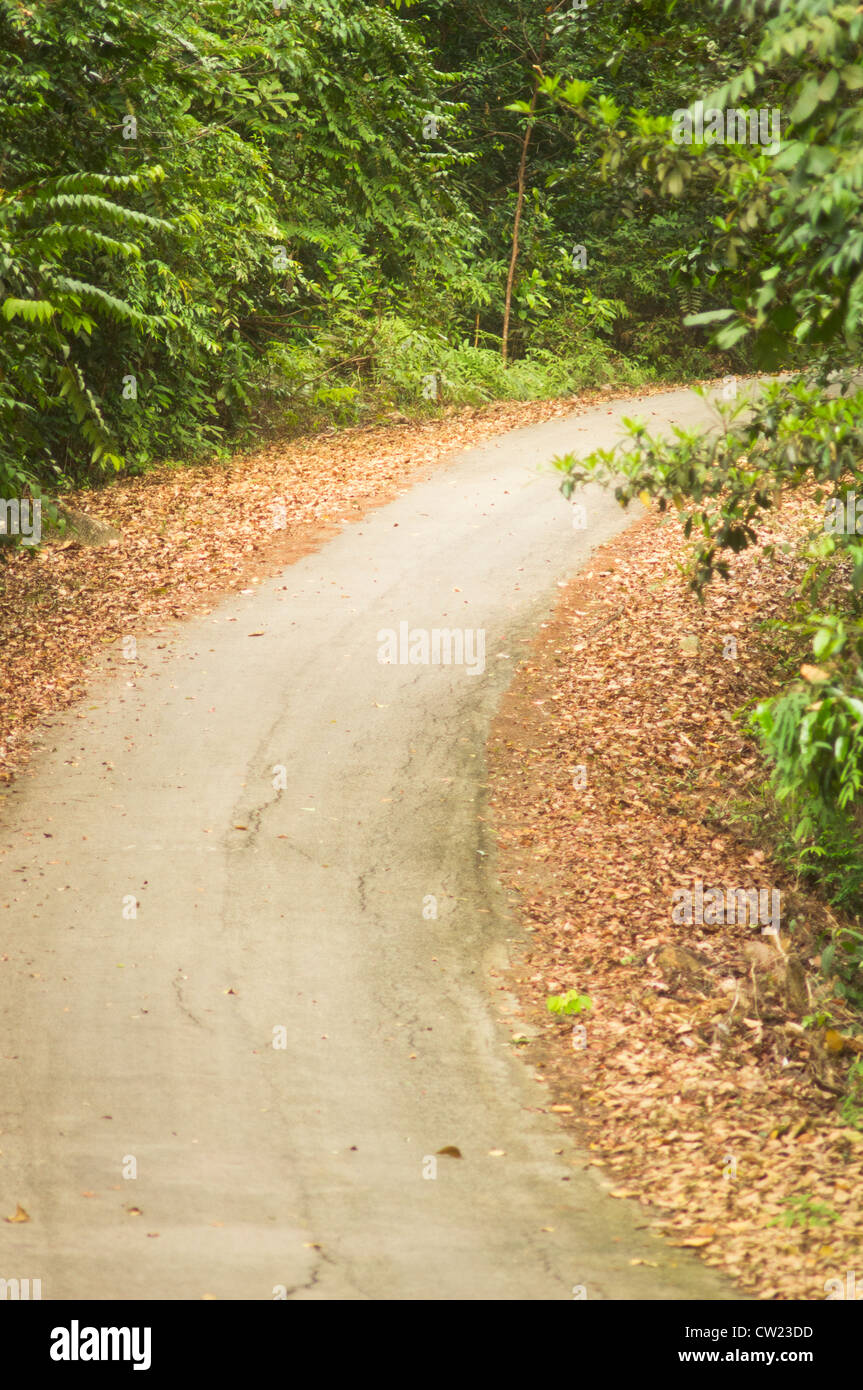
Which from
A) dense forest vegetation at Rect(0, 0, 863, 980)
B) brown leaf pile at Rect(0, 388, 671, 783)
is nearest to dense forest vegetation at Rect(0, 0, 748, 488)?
dense forest vegetation at Rect(0, 0, 863, 980)

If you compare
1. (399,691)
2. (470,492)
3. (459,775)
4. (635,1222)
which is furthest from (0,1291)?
(470,492)

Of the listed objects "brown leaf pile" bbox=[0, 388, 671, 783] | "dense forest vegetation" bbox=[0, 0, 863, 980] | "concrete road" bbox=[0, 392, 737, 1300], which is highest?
"dense forest vegetation" bbox=[0, 0, 863, 980]

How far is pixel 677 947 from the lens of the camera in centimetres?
769

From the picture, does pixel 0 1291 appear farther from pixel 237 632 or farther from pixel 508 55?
pixel 508 55

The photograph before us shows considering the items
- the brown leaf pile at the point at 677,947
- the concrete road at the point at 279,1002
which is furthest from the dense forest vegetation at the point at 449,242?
the concrete road at the point at 279,1002

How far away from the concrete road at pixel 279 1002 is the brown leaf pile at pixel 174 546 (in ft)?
2.42

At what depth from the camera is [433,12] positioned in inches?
1104

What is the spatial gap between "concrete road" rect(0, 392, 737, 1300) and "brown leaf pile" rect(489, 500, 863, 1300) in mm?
290

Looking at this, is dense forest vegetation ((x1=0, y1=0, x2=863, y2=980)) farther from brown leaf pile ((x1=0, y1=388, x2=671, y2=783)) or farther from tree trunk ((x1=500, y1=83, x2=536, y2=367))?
brown leaf pile ((x1=0, y1=388, x2=671, y2=783))

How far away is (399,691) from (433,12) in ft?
77.0

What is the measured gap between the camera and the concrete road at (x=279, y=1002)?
16.7 feet

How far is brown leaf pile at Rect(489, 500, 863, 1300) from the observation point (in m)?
5.57

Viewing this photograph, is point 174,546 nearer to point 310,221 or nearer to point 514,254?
point 310,221

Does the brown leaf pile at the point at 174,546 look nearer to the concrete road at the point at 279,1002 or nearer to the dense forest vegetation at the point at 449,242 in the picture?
the concrete road at the point at 279,1002
